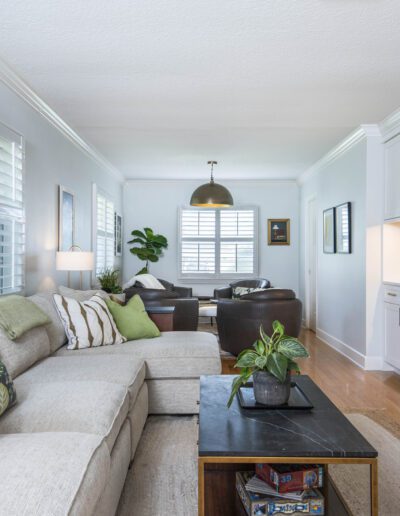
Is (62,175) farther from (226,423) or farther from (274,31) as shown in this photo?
(226,423)

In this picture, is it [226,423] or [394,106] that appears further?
[394,106]

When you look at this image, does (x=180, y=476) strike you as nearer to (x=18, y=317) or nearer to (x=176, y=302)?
(x=18, y=317)

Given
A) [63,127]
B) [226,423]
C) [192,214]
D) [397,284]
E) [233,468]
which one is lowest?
[233,468]

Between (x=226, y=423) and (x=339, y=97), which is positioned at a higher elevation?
(x=339, y=97)

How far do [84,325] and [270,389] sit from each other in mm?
1656

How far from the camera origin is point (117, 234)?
734cm

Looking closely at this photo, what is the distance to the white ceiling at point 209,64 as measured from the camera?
2445mm

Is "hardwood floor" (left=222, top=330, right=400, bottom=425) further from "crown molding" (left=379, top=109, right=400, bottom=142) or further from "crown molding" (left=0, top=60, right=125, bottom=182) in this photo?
"crown molding" (left=0, top=60, right=125, bottom=182)

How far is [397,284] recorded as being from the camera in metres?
4.23

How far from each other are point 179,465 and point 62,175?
312 centimetres

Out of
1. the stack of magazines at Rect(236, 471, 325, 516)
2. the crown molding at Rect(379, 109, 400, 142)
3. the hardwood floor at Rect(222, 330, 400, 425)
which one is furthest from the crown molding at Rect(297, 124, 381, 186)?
the stack of magazines at Rect(236, 471, 325, 516)

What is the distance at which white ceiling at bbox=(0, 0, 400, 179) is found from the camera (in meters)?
2.45

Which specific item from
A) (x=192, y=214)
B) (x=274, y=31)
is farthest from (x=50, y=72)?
(x=192, y=214)

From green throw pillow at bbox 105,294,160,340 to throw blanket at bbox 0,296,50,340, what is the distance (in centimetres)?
83
